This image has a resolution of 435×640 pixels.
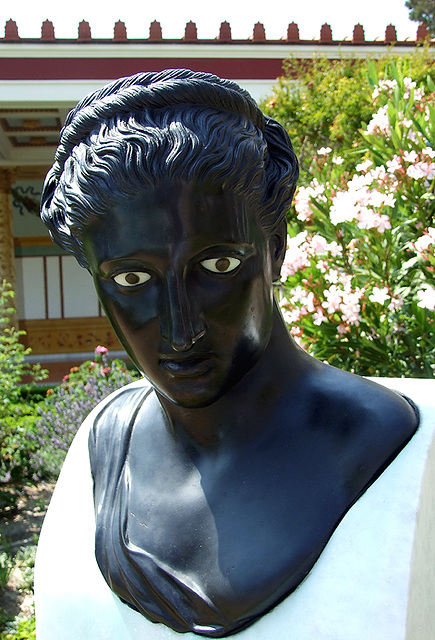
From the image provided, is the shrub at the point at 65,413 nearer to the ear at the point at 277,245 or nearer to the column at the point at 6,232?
the ear at the point at 277,245

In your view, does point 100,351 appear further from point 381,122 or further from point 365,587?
point 365,587

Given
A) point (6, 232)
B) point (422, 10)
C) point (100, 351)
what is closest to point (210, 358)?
point (100, 351)

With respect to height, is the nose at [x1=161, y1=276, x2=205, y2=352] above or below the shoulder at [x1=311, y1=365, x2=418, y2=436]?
above

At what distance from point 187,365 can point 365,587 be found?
459mm

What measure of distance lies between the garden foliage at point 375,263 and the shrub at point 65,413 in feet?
7.14

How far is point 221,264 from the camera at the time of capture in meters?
1.08

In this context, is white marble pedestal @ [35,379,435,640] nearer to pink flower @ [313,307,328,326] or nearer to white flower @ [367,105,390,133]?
pink flower @ [313,307,328,326]

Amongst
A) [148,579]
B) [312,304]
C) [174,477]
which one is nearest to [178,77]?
[174,477]

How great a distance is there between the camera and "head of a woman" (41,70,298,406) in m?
1.03

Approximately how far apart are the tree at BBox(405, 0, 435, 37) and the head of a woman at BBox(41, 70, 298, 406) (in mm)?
17555

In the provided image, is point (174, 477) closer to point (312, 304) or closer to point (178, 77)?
point (178, 77)

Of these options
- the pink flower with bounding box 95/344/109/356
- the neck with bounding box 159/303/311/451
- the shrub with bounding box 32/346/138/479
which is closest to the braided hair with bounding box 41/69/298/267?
the neck with bounding box 159/303/311/451

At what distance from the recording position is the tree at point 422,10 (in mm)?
16516

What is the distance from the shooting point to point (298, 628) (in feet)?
3.57
